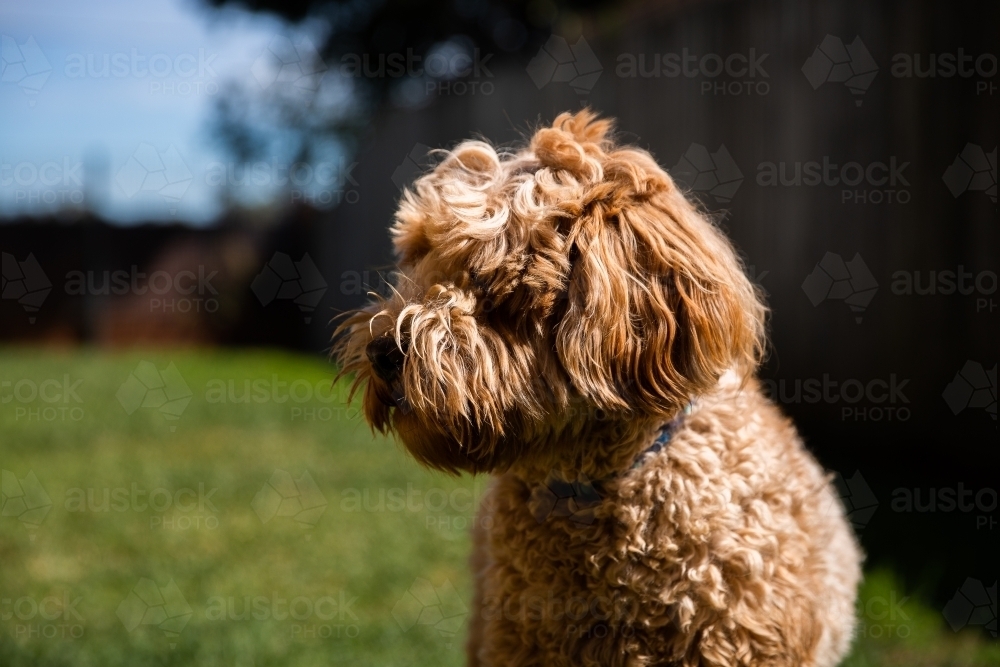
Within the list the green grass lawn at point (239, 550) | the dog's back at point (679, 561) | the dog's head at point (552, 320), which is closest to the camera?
the dog's head at point (552, 320)

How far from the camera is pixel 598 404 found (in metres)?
2.16

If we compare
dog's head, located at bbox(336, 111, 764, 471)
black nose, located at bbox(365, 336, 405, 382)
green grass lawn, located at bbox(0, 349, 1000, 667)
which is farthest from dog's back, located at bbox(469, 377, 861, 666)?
green grass lawn, located at bbox(0, 349, 1000, 667)

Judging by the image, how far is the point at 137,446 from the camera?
7.50m

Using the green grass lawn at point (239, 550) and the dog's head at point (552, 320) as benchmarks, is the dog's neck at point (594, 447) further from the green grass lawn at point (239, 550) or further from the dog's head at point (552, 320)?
the green grass lawn at point (239, 550)

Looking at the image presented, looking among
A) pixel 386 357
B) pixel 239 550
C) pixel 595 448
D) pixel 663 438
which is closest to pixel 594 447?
pixel 595 448

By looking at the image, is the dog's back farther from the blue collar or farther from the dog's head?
the dog's head

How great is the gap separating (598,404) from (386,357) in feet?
1.77

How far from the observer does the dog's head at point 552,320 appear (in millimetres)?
2137

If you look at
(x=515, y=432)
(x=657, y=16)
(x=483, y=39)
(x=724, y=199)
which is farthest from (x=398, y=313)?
(x=483, y=39)

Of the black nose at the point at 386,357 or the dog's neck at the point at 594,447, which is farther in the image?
the dog's neck at the point at 594,447

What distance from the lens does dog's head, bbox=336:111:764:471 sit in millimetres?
2137

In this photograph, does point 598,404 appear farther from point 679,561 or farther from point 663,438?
point 679,561

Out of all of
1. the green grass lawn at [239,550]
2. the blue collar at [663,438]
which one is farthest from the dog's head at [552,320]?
the green grass lawn at [239,550]

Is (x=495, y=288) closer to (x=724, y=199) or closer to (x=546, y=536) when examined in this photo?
(x=546, y=536)
